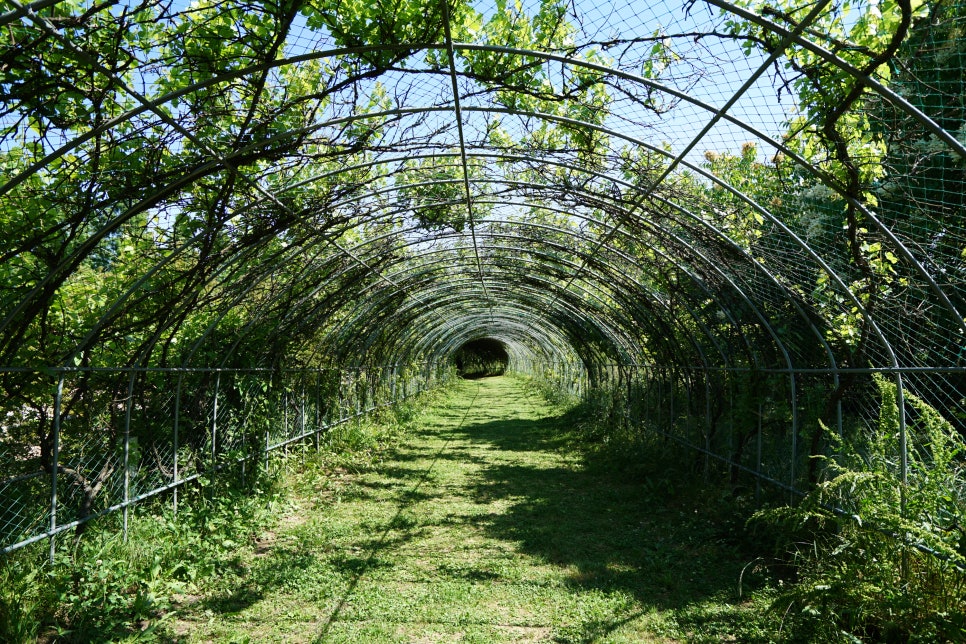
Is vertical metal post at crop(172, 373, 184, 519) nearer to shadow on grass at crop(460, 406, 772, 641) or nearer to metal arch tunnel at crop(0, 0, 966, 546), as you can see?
metal arch tunnel at crop(0, 0, 966, 546)

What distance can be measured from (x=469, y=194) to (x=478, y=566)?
367 cm

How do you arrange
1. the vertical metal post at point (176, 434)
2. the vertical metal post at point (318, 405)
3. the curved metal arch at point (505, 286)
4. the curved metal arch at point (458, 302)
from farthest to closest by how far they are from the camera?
1. the curved metal arch at point (458, 302)
2. the curved metal arch at point (505, 286)
3. the vertical metal post at point (318, 405)
4. the vertical metal post at point (176, 434)

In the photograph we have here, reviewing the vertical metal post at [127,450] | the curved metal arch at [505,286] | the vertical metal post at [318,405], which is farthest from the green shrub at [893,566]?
the vertical metal post at [318,405]

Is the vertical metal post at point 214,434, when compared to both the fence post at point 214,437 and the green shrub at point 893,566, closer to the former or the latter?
the fence post at point 214,437

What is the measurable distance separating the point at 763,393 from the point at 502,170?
13.0 ft

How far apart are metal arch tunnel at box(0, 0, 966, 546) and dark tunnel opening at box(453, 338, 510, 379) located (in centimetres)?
3493

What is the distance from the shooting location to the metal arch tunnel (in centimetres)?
407

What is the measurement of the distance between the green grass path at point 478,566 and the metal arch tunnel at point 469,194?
1.29 metres

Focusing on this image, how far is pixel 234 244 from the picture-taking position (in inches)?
245

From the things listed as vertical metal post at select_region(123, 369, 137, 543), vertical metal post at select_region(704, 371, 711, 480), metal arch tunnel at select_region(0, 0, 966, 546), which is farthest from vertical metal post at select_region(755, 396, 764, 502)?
vertical metal post at select_region(123, 369, 137, 543)

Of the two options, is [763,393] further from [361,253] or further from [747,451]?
[361,253]

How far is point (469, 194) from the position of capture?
22.9 feet

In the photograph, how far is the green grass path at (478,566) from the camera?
16.1ft

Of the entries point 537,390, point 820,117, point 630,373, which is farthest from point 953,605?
point 537,390
